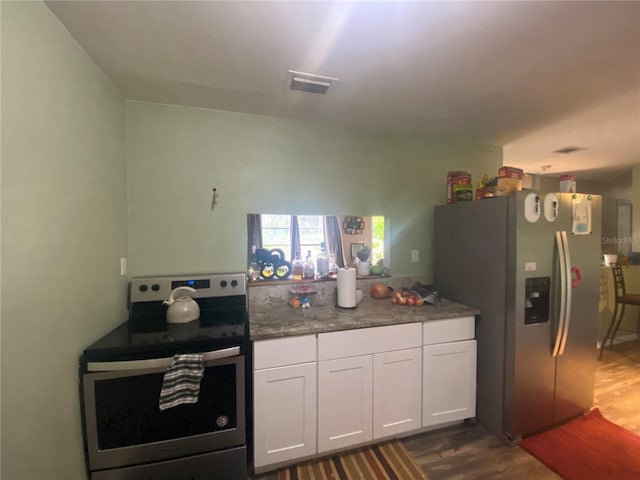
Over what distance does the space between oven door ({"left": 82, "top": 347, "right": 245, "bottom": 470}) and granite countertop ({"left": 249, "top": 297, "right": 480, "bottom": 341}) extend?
0.86 ft

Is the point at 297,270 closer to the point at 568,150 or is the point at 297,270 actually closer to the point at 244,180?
the point at 244,180

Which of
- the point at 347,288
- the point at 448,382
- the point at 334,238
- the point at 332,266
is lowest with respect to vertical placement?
the point at 448,382

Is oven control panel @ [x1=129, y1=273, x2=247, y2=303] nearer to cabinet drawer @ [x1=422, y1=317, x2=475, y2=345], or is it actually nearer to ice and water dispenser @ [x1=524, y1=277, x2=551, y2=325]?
cabinet drawer @ [x1=422, y1=317, x2=475, y2=345]

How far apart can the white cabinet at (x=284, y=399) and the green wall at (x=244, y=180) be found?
790 millimetres

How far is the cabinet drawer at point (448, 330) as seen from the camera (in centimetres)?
188

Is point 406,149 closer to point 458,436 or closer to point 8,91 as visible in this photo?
point 458,436

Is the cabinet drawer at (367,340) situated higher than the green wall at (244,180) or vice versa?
the green wall at (244,180)

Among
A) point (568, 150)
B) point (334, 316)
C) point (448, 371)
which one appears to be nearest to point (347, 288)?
point (334, 316)

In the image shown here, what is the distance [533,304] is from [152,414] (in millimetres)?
2384

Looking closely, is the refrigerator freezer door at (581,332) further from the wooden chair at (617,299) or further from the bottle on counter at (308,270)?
the bottle on counter at (308,270)

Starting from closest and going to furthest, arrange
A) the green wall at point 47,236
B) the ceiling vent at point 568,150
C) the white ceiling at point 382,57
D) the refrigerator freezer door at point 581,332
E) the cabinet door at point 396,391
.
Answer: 1. the green wall at point 47,236
2. the white ceiling at point 382,57
3. the cabinet door at point 396,391
4. the refrigerator freezer door at point 581,332
5. the ceiling vent at point 568,150

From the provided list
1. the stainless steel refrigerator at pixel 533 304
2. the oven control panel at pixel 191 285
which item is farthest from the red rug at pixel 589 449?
the oven control panel at pixel 191 285

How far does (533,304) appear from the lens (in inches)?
75.1

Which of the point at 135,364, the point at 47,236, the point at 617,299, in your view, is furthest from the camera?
the point at 617,299
